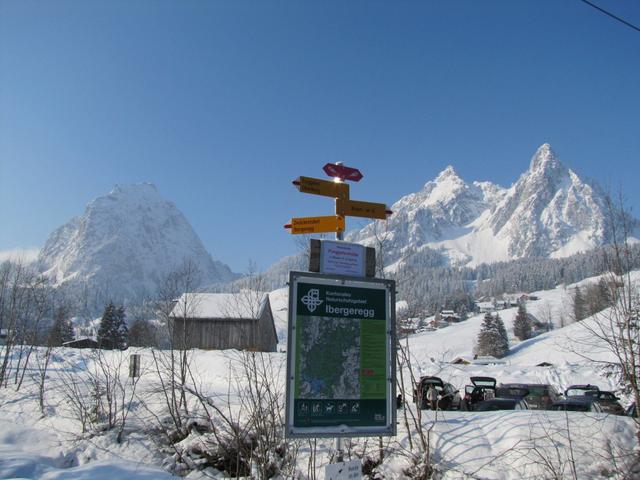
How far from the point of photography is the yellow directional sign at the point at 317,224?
227 inches

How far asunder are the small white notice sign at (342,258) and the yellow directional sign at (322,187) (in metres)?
0.74

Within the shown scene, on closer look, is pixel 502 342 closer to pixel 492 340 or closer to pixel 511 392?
pixel 492 340

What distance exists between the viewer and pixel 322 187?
5.90 m

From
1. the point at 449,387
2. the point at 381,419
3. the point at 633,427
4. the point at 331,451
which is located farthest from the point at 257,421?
the point at 449,387

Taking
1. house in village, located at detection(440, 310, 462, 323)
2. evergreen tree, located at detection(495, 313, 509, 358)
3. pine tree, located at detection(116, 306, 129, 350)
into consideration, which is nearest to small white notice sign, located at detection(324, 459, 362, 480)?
pine tree, located at detection(116, 306, 129, 350)

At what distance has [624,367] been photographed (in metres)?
8.23

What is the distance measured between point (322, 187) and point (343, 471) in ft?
10.2

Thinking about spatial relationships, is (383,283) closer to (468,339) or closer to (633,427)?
(633,427)

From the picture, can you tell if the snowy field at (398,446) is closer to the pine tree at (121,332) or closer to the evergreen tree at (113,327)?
the evergreen tree at (113,327)

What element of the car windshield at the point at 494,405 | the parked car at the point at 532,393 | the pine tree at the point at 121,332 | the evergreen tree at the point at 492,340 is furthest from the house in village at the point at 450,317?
the car windshield at the point at 494,405

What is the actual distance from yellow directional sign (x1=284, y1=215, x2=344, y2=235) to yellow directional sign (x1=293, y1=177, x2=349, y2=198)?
312mm

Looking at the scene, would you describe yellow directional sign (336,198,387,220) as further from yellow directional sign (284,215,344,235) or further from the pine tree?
the pine tree

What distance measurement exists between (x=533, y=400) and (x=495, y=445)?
10.4m

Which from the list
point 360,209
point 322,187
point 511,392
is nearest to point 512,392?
point 511,392
